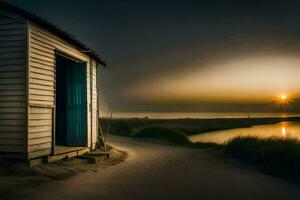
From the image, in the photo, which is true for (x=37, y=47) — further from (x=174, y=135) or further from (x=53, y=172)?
(x=174, y=135)

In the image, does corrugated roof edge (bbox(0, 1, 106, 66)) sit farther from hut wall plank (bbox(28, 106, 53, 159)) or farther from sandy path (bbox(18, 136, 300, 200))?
sandy path (bbox(18, 136, 300, 200))

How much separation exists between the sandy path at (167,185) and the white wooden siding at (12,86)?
7.35 ft

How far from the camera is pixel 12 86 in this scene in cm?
982

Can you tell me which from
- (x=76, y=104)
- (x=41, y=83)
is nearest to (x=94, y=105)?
(x=76, y=104)

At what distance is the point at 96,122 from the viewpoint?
1543 centimetres

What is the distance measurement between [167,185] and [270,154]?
6.23 metres

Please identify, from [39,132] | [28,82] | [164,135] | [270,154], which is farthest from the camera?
[164,135]

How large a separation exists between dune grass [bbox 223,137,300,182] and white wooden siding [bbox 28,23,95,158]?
811 centimetres

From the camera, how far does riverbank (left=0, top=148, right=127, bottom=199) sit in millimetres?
7508

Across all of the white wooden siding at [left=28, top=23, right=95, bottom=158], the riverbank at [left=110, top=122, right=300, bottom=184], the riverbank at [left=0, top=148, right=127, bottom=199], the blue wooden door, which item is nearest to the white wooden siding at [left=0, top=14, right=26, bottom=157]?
the white wooden siding at [left=28, top=23, right=95, bottom=158]

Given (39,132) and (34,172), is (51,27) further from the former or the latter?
(34,172)

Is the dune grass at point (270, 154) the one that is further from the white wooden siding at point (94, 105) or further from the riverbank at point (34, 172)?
the white wooden siding at point (94, 105)

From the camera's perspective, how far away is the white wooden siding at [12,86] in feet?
31.7

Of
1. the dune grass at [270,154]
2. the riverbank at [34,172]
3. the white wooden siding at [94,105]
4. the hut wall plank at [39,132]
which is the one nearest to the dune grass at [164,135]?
the dune grass at [270,154]
